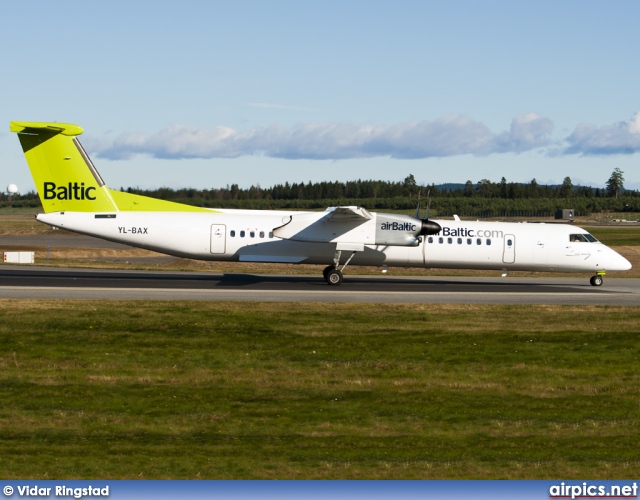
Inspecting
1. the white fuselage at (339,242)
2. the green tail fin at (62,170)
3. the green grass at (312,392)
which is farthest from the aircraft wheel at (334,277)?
the green tail fin at (62,170)

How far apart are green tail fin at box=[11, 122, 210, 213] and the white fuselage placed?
51 cm

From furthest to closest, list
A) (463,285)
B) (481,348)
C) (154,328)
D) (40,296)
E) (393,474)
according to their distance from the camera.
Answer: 1. (463,285)
2. (40,296)
3. (154,328)
4. (481,348)
5. (393,474)

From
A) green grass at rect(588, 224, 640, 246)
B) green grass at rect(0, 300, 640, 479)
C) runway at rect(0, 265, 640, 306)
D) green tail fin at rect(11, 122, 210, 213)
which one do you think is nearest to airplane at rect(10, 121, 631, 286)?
green tail fin at rect(11, 122, 210, 213)

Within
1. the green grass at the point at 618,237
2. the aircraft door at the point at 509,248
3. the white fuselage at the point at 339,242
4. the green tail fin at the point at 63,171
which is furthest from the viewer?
the green grass at the point at 618,237

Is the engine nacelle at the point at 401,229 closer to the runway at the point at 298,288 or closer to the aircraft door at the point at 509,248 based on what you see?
the runway at the point at 298,288

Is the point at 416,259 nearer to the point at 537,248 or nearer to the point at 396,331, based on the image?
the point at 537,248

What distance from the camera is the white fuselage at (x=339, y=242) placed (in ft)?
108

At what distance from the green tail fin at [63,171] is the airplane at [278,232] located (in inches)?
1.6

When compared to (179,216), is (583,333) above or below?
below

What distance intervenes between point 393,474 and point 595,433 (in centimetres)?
498

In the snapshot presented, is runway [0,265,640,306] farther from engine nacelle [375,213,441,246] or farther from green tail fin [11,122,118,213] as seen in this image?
green tail fin [11,122,118,213]

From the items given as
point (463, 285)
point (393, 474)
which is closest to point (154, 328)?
point (393, 474)

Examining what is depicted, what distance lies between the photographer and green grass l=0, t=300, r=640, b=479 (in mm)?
12875

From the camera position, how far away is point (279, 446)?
1381 centimetres
